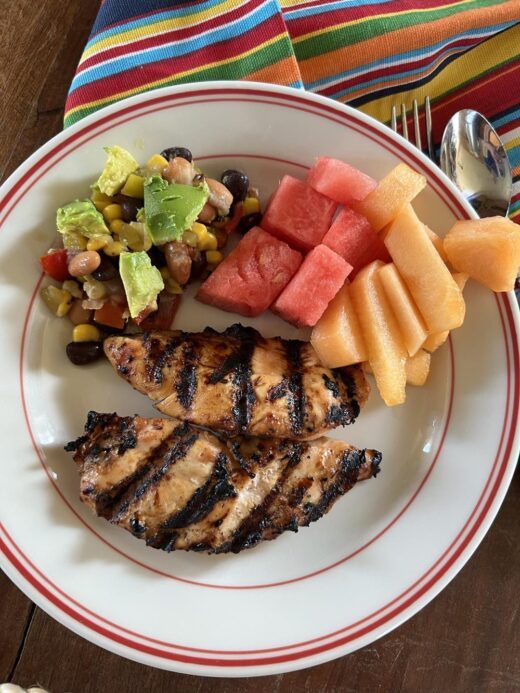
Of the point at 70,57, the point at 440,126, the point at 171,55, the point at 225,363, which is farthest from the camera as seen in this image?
the point at 440,126

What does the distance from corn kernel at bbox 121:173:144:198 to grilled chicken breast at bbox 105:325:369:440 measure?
67 centimetres

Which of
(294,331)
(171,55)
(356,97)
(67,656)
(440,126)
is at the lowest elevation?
(67,656)

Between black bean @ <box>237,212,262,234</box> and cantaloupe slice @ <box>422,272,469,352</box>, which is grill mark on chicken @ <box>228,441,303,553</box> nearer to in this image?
cantaloupe slice @ <box>422,272,469,352</box>

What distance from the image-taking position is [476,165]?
355cm

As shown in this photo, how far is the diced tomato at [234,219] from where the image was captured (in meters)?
3.29

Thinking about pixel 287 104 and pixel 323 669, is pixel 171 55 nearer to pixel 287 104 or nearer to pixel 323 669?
pixel 287 104

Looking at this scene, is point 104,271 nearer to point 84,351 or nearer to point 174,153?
point 84,351

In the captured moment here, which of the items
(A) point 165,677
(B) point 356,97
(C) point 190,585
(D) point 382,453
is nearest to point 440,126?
(B) point 356,97

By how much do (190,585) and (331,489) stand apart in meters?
0.87

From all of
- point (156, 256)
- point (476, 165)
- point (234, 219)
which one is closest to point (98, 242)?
point (156, 256)

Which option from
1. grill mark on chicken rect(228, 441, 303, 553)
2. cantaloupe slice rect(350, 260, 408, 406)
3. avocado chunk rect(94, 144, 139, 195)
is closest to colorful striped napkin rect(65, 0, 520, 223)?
avocado chunk rect(94, 144, 139, 195)

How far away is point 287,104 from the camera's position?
10.6ft

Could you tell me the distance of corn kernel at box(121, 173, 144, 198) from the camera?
3025mm

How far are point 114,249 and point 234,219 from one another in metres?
0.67
